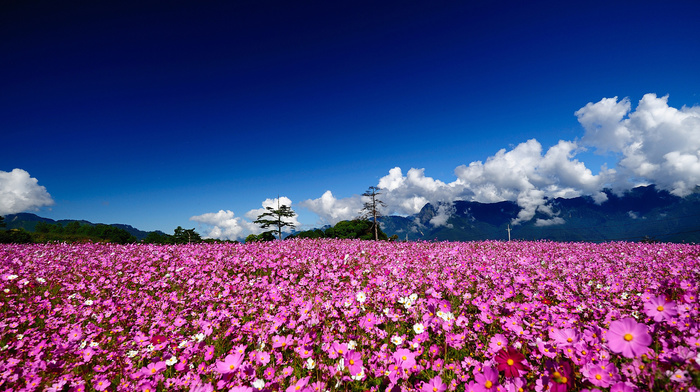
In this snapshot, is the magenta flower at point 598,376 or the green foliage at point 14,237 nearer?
the magenta flower at point 598,376

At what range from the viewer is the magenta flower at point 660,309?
1729 millimetres

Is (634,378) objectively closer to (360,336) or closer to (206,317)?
(360,336)

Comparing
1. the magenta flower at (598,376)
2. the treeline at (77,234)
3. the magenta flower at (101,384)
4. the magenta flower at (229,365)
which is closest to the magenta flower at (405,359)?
the magenta flower at (598,376)

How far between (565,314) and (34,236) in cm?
2889

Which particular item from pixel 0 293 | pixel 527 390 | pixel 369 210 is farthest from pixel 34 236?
pixel 369 210

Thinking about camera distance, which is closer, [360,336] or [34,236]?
[360,336]

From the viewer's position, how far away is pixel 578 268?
20.5 ft

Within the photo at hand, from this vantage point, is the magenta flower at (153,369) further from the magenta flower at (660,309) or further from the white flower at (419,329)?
the magenta flower at (660,309)

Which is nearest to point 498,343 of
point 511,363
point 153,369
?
point 511,363

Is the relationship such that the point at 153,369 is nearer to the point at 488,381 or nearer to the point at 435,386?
the point at 435,386

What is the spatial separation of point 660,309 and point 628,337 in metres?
0.57

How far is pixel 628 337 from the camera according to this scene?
155cm

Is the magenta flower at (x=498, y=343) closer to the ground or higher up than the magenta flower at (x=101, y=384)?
higher up

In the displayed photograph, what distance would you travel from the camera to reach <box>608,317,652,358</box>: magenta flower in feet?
4.77
